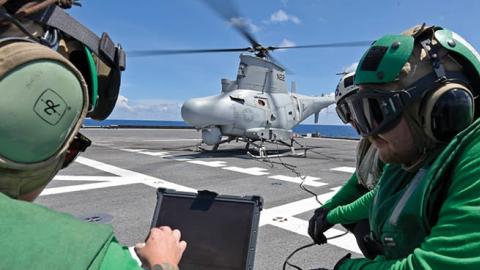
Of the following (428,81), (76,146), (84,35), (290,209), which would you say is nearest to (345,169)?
(290,209)

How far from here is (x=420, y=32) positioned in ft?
3.83

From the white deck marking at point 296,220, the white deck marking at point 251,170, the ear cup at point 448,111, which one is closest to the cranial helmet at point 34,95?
the ear cup at point 448,111

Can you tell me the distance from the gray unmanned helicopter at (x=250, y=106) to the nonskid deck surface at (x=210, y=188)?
1.18 meters

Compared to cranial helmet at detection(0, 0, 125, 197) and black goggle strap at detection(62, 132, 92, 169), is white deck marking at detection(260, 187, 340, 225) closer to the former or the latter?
black goggle strap at detection(62, 132, 92, 169)

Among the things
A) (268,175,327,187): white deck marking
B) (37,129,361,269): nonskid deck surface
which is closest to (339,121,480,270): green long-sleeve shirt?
(37,129,361,269): nonskid deck surface

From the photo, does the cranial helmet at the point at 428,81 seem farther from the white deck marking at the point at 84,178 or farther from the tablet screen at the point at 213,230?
the white deck marking at the point at 84,178

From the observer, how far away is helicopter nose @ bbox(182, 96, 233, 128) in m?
10.9

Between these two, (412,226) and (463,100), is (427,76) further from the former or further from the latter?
(412,226)

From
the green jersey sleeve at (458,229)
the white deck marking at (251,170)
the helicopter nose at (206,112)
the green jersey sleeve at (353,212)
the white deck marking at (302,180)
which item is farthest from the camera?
the helicopter nose at (206,112)

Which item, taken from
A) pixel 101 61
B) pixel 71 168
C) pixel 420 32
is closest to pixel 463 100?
pixel 420 32

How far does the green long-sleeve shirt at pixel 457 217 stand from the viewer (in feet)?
2.80

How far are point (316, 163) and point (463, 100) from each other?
375 inches

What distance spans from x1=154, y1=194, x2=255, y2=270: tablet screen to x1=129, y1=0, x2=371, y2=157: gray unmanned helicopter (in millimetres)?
8870

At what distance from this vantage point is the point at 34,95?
74cm
